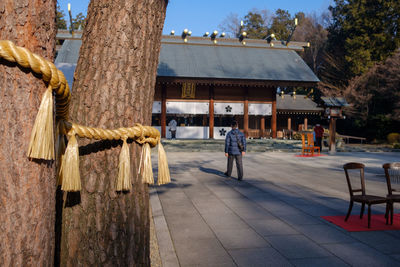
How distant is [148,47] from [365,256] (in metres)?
3.26

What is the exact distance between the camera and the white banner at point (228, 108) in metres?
20.3

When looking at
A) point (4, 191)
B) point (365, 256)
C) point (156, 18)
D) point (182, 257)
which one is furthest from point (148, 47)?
point (365, 256)

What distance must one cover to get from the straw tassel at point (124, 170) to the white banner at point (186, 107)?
18.1 m

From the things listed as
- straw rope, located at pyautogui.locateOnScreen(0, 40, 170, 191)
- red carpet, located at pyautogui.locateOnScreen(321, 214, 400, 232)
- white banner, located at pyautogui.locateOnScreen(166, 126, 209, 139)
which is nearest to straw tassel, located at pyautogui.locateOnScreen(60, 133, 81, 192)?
straw rope, located at pyautogui.locateOnScreen(0, 40, 170, 191)

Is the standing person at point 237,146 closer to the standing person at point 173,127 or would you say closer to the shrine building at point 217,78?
the shrine building at point 217,78

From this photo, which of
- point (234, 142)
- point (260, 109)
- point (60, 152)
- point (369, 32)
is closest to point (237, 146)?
point (234, 142)

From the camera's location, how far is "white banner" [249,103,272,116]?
67.8ft

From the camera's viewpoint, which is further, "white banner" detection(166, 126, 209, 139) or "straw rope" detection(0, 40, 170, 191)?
"white banner" detection(166, 126, 209, 139)

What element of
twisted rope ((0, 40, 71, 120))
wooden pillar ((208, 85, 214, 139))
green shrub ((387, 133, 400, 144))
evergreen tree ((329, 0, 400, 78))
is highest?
evergreen tree ((329, 0, 400, 78))

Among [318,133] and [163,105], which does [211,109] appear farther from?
[318,133]

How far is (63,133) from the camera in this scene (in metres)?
1.45

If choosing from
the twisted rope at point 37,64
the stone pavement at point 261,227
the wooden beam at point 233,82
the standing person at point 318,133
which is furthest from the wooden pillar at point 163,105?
the twisted rope at point 37,64

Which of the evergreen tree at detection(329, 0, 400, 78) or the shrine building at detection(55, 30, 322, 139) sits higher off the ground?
the evergreen tree at detection(329, 0, 400, 78)

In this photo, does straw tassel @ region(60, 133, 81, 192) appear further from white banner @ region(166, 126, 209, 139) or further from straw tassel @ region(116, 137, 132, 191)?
white banner @ region(166, 126, 209, 139)
